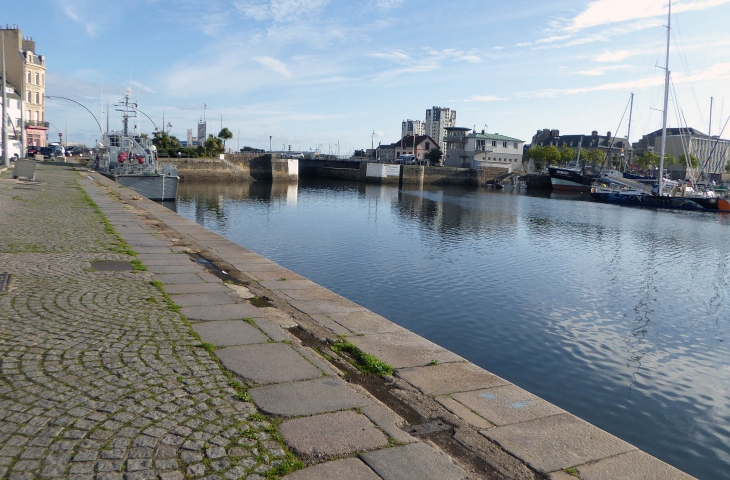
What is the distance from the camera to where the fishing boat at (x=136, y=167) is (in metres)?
41.0

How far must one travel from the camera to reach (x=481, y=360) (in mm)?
11250

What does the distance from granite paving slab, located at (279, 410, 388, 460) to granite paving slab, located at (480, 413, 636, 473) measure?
119 centimetres

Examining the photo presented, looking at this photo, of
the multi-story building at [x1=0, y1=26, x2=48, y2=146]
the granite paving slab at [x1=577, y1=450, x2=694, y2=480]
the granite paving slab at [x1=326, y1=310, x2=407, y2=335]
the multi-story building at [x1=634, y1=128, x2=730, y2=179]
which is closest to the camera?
the granite paving slab at [x1=577, y1=450, x2=694, y2=480]

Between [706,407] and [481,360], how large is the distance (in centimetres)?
A: 397

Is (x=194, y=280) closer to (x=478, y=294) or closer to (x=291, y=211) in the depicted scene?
(x=478, y=294)

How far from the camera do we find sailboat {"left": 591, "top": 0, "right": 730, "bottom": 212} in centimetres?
6138

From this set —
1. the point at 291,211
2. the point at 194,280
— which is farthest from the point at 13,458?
the point at 291,211

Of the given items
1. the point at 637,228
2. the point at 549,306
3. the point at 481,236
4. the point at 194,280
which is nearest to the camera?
the point at 194,280

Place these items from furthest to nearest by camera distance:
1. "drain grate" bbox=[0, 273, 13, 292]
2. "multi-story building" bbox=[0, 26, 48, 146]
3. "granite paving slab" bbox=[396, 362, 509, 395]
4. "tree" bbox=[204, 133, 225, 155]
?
"tree" bbox=[204, 133, 225, 155], "multi-story building" bbox=[0, 26, 48, 146], "drain grate" bbox=[0, 273, 13, 292], "granite paving slab" bbox=[396, 362, 509, 395]

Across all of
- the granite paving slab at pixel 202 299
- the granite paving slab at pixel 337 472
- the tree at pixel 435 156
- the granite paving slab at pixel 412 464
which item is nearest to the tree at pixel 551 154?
the tree at pixel 435 156

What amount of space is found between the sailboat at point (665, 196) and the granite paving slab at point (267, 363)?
61841mm

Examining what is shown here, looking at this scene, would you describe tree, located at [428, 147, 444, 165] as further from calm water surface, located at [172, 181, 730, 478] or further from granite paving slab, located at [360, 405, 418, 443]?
granite paving slab, located at [360, 405, 418, 443]

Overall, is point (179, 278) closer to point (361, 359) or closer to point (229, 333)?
point (229, 333)

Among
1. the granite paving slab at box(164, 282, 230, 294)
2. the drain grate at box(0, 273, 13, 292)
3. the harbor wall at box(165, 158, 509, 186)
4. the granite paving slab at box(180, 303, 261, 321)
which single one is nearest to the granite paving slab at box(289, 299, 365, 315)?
the granite paving slab at box(180, 303, 261, 321)
